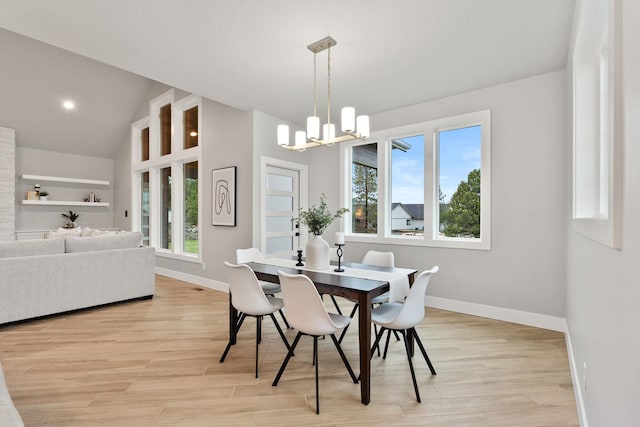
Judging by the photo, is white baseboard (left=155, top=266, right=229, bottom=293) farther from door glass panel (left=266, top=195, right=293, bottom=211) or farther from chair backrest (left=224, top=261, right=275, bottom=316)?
chair backrest (left=224, top=261, right=275, bottom=316)

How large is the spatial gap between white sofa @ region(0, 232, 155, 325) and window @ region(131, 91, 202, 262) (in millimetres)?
1118

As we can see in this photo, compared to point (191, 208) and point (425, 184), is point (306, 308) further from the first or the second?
point (191, 208)

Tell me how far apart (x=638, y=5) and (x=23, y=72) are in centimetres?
788

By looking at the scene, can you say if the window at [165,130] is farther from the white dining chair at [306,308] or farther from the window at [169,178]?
the white dining chair at [306,308]

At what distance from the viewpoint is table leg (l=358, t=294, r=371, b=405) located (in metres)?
1.99

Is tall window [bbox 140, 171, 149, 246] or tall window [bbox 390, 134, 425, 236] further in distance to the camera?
tall window [bbox 140, 171, 149, 246]

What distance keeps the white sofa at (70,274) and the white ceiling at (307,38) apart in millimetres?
2182

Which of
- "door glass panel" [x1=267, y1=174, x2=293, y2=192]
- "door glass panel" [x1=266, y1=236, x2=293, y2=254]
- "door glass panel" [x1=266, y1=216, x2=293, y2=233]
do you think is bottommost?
"door glass panel" [x1=266, y1=236, x2=293, y2=254]

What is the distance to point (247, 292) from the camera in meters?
2.31

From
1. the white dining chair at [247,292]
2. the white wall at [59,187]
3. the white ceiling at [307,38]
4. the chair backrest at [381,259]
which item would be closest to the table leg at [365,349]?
the white dining chair at [247,292]

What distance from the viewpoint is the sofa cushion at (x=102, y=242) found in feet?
12.3

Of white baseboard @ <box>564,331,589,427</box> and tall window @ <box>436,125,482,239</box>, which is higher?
tall window @ <box>436,125,482,239</box>

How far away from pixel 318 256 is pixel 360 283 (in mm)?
633

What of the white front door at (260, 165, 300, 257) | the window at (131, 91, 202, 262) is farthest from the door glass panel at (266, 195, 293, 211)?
the window at (131, 91, 202, 262)
